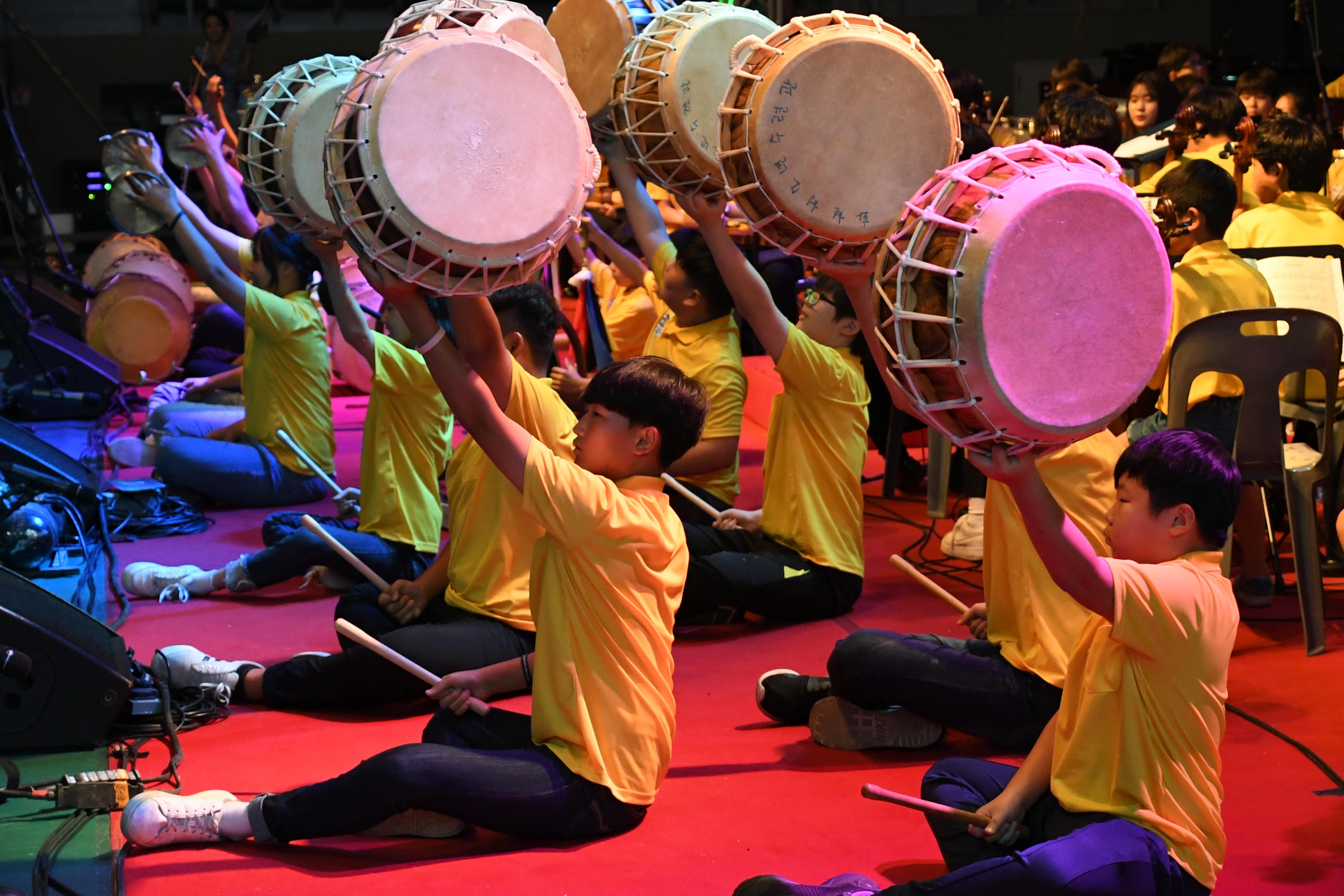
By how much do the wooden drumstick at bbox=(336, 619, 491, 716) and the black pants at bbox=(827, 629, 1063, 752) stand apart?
79 cm

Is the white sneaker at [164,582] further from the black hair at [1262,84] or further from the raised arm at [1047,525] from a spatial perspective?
the black hair at [1262,84]

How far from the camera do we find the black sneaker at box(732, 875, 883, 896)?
6.64 ft

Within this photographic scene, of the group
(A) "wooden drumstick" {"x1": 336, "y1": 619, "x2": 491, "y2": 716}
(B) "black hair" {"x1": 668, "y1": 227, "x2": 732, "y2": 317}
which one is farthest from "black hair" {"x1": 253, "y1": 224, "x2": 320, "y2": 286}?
(A) "wooden drumstick" {"x1": 336, "y1": 619, "x2": 491, "y2": 716}

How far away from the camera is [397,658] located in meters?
2.66

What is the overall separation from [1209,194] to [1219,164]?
74 centimetres

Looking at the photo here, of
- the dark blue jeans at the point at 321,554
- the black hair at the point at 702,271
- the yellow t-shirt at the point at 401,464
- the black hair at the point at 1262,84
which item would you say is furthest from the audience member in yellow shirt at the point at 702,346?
the black hair at the point at 1262,84

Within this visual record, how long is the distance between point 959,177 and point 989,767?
0.97 meters

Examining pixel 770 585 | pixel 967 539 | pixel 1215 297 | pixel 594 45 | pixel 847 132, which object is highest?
pixel 594 45

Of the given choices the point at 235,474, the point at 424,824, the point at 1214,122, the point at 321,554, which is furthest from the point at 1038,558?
the point at 1214,122

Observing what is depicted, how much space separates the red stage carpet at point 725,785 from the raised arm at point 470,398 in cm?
69

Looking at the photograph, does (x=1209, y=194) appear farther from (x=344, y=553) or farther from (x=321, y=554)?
(x=321, y=554)

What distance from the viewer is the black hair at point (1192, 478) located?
1995 mm

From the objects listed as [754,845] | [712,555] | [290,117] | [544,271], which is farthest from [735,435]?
[544,271]

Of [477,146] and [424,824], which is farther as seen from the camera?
[424,824]
